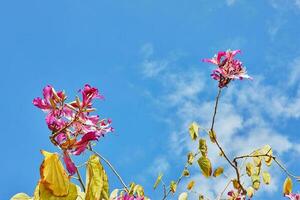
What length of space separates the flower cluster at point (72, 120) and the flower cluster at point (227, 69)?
81 centimetres

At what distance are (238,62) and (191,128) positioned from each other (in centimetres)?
44

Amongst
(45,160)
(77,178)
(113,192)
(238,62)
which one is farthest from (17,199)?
(238,62)

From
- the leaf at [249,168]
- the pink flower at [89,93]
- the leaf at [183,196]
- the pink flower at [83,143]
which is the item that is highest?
the leaf at [249,168]

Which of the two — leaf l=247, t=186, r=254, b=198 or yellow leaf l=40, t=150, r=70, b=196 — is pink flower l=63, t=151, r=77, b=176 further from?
leaf l=247, t=186, r=254, b=198

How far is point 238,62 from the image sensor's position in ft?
6.29

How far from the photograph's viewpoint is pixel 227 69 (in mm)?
1922

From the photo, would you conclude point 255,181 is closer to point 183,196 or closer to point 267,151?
point 267,151

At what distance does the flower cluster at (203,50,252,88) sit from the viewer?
1.90 metres

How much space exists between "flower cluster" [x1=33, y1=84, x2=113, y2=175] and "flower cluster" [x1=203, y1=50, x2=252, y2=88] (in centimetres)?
81

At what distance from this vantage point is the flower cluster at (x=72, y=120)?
3.57ft

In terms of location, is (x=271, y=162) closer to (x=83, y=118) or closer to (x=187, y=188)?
(x=187, y=188)

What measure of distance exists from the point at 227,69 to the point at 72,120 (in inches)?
36.2

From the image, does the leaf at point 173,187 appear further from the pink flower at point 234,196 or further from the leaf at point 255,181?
the leaf at point 255,181

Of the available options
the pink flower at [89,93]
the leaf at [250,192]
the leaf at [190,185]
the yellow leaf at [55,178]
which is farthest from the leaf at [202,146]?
the yellow leaf at [55,178]
